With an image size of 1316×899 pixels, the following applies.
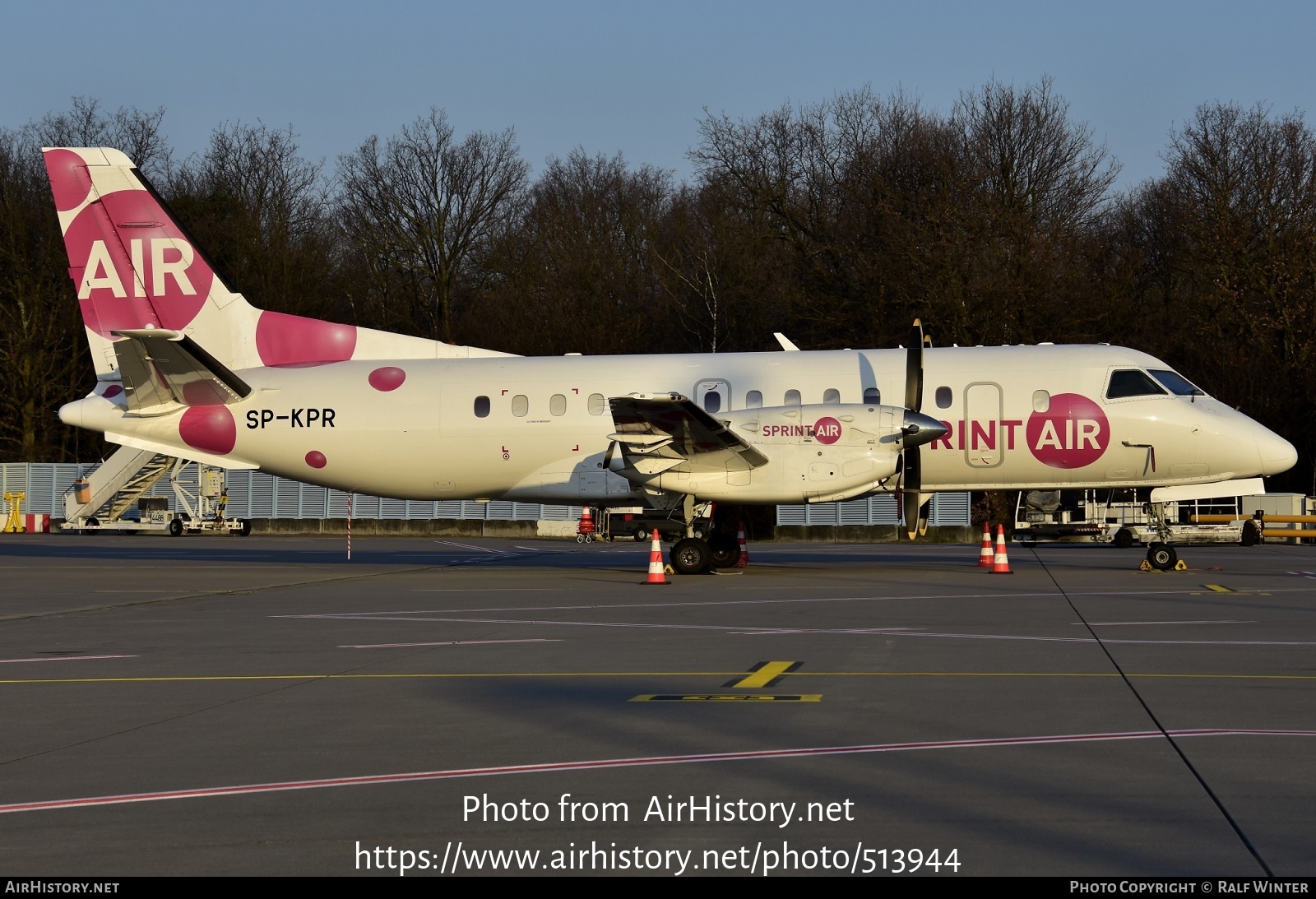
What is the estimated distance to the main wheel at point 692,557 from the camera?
20.3 metres

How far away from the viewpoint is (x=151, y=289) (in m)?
22.3

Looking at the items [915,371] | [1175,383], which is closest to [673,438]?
[915,371]

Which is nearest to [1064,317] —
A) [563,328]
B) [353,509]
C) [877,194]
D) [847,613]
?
[877,194]

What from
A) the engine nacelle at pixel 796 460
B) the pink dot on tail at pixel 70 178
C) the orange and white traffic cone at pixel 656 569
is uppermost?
the pink dot on tail at pixel 70 178

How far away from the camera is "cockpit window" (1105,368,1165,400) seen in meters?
20.1

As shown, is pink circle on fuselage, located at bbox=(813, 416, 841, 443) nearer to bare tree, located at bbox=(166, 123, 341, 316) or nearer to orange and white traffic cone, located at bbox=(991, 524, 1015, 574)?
orange and white traffic cone, located at bbox=(991, 524, 1015, 574)

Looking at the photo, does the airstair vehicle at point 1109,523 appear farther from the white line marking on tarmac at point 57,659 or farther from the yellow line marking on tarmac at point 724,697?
the white line marking on tarmac at point 57,659

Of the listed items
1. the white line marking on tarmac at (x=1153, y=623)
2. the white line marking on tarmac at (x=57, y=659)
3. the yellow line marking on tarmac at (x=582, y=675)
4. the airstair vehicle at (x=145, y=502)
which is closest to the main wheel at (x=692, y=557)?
the white line marking on tarmac at (x=1153, y=623)

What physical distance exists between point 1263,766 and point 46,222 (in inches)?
1961

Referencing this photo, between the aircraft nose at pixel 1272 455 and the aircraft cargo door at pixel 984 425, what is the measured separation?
3961 millimetres

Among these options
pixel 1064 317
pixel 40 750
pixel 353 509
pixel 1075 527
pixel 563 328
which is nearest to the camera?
pixel 40 750

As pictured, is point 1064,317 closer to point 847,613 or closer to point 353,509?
point 353,509

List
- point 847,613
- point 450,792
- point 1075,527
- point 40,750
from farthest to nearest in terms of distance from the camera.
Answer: point 1075,527
point 847,613
point 40,750
point 450,792

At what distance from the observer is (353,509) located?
43656 millimetres
